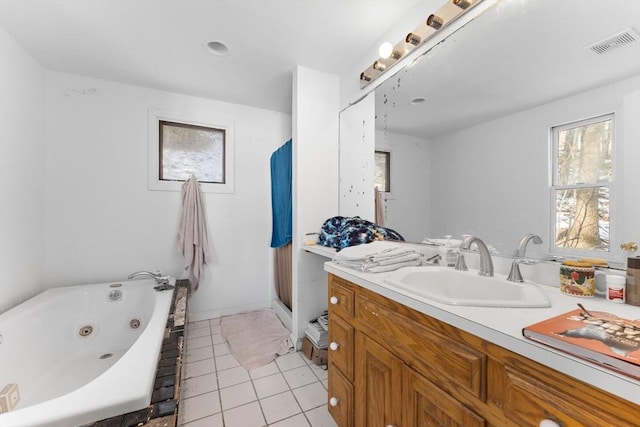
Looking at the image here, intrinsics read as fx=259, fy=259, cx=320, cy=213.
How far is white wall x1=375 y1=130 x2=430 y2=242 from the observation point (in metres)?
1.52

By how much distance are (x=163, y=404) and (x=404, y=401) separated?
31.8 inches

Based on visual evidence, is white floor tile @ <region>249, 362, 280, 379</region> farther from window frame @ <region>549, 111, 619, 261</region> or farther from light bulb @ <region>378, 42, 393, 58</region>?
light bulb @ <region>378, 42, 393, 58</region>

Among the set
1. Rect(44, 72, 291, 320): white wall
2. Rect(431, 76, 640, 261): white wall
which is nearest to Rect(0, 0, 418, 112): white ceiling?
Rect(44, 72, 291, 320): white wall

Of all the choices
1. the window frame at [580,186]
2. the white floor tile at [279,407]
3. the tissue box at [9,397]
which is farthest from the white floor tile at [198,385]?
the window frame at [580,186]

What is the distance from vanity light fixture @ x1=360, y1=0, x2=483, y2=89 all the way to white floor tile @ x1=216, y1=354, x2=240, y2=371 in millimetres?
2330

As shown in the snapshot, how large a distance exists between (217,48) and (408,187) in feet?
5.71

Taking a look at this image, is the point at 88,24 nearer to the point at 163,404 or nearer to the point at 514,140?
the point at 163,404

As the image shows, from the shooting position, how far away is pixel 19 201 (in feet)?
6.08

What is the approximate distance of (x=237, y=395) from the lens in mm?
1611

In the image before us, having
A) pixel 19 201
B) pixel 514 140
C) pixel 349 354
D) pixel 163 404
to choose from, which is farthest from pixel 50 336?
pixel 514 140

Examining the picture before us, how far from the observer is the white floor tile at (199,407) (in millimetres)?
1443

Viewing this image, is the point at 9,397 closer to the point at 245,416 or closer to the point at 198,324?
the point at 245,416

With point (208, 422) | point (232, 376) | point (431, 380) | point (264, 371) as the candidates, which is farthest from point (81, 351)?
point (431, 380)

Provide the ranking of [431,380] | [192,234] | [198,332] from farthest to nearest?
[192,234] < [198,332] < [431,380]
